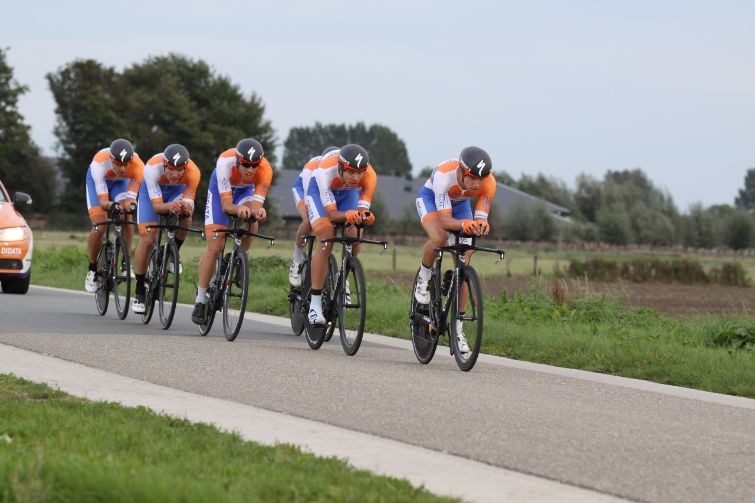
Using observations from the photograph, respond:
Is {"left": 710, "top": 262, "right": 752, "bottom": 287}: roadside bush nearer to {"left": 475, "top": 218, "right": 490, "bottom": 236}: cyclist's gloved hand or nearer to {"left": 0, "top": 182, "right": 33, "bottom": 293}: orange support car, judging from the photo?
{"left": 0, "top": 182, "right": 33, "bottom": 293}: orange support car

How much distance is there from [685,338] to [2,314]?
25.8ft

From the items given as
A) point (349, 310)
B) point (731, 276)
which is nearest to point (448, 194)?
point (349, 310)

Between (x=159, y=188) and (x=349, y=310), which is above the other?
(x=159, y=188)

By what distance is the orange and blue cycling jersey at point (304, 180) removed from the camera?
568 inches

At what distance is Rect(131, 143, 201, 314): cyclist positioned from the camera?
50.0 feet

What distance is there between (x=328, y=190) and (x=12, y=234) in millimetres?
8567

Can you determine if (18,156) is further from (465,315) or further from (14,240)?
(465,315)

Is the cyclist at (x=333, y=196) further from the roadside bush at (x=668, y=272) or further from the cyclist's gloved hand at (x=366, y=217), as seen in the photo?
the roadside bush at (x=668, y=272)

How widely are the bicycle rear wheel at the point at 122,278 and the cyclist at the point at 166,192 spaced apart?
1.67 feet

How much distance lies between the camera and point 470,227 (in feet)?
38.6

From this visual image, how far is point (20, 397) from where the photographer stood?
30.1ft

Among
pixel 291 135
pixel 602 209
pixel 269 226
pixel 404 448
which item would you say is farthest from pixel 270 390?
pixel 291 135

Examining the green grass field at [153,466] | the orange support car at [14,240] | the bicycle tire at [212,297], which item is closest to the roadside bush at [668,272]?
the orange support car at [14,240]

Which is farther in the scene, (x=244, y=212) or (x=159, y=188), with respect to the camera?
(x=159, y=188)
